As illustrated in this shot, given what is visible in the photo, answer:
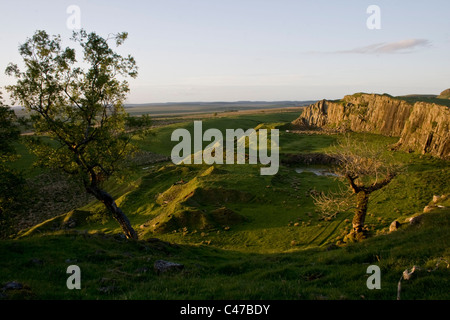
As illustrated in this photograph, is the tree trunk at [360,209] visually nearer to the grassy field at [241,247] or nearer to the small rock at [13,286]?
the grassy field at [241,247]

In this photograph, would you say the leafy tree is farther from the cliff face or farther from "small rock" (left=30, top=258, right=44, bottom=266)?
the cliff face

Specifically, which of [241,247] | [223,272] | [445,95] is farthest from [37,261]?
[445,95]

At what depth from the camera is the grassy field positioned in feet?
36.1

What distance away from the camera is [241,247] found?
2759 centimetres

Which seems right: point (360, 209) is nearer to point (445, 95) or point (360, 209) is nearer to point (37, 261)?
point (37, 261)

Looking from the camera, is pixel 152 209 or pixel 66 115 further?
pixel 152 209

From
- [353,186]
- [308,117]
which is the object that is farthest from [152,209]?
[308,117]

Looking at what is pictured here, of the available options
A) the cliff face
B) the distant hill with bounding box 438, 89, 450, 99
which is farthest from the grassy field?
the distant hill with bounding box 438, 89, 450, 99

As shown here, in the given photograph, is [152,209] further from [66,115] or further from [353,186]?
[353,186]

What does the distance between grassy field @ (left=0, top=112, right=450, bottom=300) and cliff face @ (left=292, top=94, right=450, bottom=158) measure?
65.8ft

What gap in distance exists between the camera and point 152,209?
1588 inches

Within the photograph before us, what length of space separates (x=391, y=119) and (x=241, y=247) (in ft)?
245

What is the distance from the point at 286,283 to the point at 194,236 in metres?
19.4
